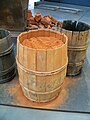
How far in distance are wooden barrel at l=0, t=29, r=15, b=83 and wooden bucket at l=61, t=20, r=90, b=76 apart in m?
0.47

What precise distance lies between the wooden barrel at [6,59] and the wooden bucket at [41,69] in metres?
0.17

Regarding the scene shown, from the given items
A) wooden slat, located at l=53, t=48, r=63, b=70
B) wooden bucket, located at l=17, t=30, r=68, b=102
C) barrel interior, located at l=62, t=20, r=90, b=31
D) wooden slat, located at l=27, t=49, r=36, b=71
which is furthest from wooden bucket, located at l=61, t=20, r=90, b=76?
wooden slat, located at l=27, t=49, r=36, b=71

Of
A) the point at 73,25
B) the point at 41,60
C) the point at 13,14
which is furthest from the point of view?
the point at 13,14

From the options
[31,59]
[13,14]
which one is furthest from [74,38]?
[13,14]

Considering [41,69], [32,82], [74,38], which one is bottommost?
[32,82]

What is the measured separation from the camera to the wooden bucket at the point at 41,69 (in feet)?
3.93

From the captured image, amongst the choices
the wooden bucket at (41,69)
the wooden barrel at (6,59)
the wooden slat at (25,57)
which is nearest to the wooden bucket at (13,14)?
the wooden barrel at (6,59)

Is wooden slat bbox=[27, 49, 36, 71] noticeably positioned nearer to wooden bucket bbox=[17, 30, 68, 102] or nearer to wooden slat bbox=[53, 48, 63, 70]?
wooden bucket bbox=[17, 30, 68, 102]

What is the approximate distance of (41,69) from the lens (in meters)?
1.24

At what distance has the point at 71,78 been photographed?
1.74 m

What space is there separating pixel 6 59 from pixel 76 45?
600mm

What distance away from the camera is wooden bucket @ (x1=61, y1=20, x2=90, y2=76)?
5.02 feet

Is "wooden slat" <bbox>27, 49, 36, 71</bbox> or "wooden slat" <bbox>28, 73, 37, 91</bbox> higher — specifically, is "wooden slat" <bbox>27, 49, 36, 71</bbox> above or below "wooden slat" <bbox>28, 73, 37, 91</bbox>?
above

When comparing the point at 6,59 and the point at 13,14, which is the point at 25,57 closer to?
the point at 6,59
